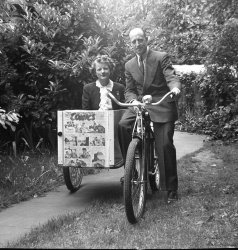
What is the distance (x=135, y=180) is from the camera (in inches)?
199

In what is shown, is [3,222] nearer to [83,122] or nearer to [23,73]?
[83,122]

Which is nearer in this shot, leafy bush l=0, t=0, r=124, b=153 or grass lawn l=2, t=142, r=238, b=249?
grass lawn l=2, t=142, r=238, b=249

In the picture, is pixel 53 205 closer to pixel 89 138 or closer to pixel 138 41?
pixel 89 138

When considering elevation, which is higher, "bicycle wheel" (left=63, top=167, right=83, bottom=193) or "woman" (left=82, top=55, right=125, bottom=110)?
"woman" (left=82, top=55, right=125, bottom=110)

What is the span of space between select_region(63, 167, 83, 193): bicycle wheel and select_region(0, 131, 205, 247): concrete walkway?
8 cm

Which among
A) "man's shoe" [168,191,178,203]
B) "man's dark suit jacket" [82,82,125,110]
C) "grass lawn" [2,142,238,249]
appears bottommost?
"grass lawn" [2,142,238,249]

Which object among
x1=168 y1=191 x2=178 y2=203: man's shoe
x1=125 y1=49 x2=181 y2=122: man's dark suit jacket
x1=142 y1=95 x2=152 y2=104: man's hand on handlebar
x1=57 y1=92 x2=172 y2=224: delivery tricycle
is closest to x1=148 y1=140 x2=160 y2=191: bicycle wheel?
x1=57 y1=92 x2=172 y2=224: delivery tricycle

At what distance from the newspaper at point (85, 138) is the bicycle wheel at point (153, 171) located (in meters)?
→ 0.56

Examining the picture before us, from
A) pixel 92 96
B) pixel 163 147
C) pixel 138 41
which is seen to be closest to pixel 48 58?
pixel 92 96

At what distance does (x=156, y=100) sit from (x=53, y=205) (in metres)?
1.67

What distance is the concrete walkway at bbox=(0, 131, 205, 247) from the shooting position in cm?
476

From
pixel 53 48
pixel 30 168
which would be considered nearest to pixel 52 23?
pixel 53 48

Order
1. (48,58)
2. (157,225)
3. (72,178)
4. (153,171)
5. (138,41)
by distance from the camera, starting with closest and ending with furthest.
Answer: (157,225)
(138,41)
(153,171)
(72,178)
(48,58)

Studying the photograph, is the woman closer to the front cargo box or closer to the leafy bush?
the front cargo box
